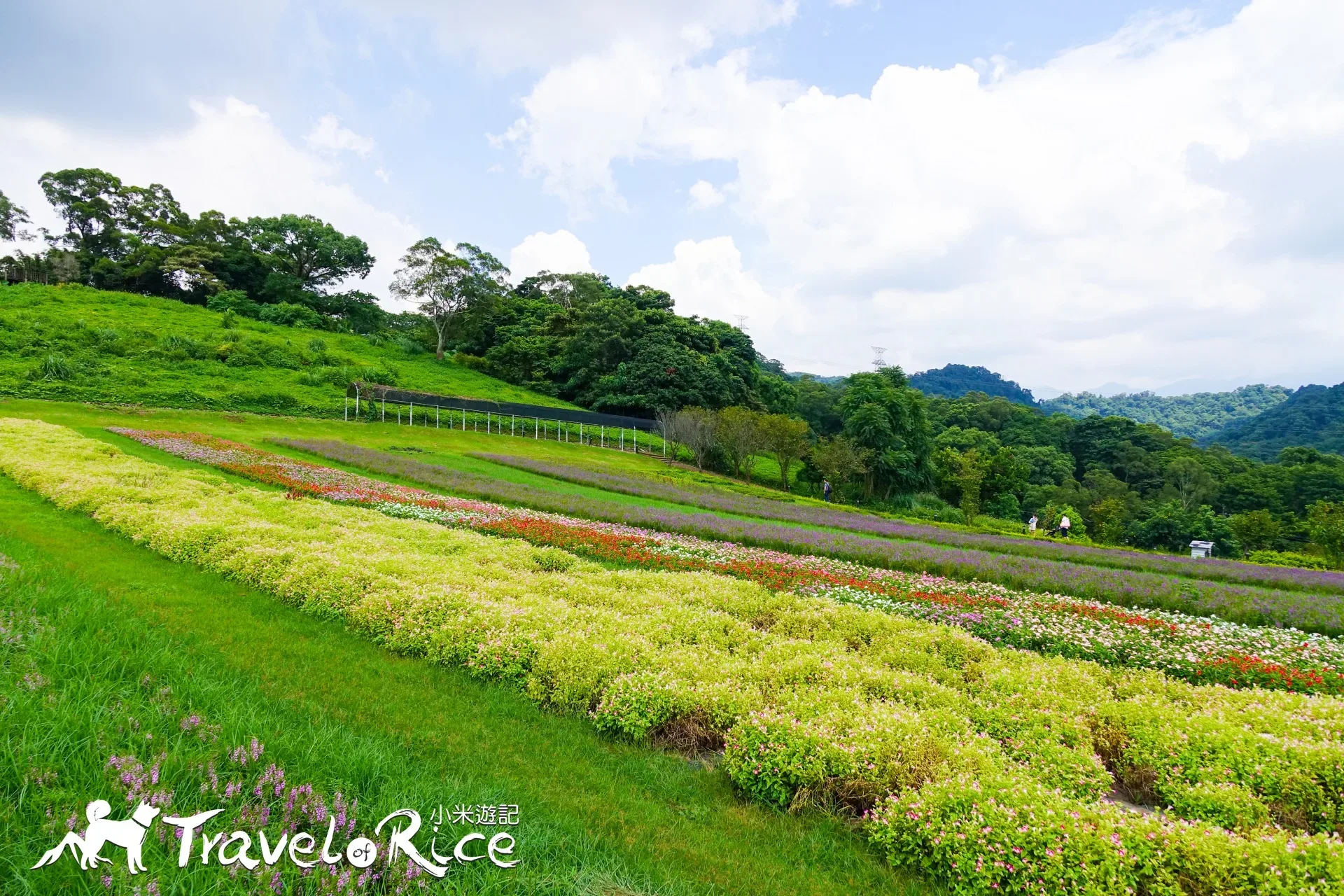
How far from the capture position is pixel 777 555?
54.1 feet

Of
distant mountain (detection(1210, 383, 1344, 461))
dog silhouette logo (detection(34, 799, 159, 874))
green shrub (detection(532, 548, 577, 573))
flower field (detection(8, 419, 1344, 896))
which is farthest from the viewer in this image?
distant mountain (detection(1210, 383, 1344, 461))

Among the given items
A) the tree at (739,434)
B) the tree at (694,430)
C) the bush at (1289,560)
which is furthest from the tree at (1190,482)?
the tree at (694,430)

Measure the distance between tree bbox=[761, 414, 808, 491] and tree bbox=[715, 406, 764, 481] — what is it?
24.7 inches

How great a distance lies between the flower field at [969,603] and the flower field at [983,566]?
2.38 ft

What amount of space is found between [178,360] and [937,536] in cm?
5904

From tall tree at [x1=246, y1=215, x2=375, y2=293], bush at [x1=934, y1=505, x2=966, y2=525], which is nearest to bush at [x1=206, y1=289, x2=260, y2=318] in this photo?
tall tree at [x1=246, y1=215, x2=375, y2=293]

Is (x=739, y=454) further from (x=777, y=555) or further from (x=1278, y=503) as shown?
(x=1278, y=503)

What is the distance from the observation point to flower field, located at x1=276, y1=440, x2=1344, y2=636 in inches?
503

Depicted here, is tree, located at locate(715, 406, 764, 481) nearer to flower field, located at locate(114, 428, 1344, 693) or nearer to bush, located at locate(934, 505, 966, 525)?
bush, located at locate(934, 505, 966, 525)

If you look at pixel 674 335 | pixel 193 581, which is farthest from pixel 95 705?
pixel 674 335

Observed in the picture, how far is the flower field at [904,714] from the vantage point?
13.2 ft

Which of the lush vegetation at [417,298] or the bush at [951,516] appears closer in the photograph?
the bush at [951,516]

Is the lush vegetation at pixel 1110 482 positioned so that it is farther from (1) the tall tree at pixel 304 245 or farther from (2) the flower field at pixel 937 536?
(1) the tall tree at pixel 304 245

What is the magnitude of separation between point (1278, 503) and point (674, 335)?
217 feet
